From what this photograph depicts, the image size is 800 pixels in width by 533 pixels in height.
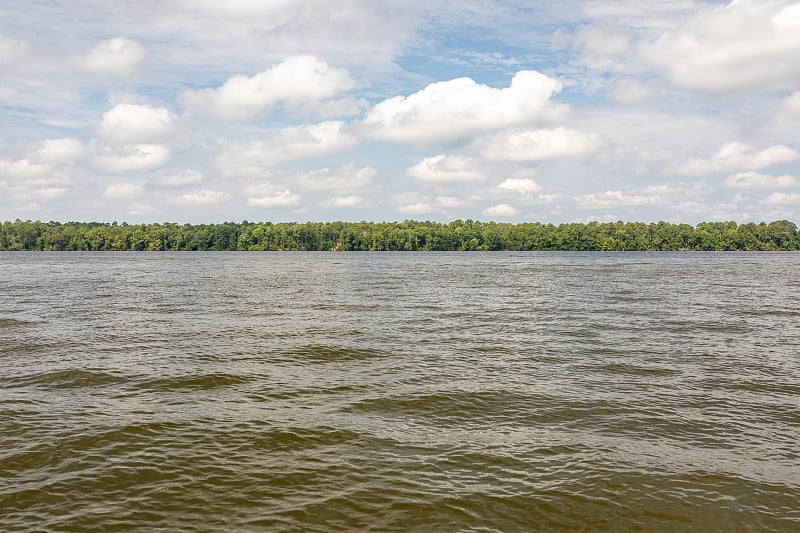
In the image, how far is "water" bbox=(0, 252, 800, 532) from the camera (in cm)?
1044

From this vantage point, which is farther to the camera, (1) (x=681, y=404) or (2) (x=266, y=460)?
(1) (x=681, y=404)

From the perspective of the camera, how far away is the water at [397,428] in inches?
411

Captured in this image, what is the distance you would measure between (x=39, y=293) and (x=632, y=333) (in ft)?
171

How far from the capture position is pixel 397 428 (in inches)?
574

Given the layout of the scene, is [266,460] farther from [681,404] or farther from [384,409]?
[681,404]

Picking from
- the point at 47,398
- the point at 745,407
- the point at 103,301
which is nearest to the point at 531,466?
the point at 745,407

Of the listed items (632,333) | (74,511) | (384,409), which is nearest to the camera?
(74,511)

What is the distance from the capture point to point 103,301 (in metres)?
46.0

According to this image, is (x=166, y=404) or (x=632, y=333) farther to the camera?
(x=632, y=333)

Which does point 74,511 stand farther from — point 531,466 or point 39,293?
point 39,293

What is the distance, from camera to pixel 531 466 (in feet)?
40.3

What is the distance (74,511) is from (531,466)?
9.13 metres

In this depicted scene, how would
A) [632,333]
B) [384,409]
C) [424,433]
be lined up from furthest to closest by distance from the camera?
[632,333] → [384,409] → [424,433]

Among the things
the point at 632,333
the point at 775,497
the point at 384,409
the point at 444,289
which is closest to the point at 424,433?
the point at 384,409
